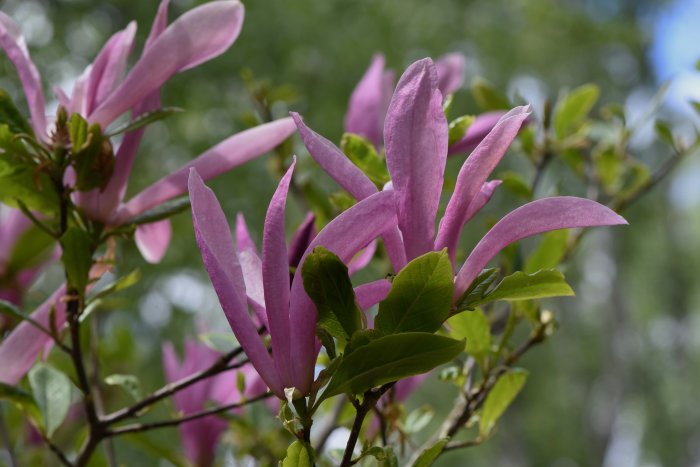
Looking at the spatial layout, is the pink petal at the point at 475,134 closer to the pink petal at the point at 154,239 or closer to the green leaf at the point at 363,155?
the green leaf at the point at 363,155

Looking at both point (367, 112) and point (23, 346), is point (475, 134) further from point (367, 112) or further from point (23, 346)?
point (23, 346)

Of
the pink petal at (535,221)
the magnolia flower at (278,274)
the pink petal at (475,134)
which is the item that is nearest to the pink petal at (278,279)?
the magnolia flower at (278,274)

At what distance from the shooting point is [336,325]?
432mm

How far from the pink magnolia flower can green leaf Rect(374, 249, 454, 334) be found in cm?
3

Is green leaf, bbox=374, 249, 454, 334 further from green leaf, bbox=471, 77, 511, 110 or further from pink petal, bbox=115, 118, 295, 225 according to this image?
green leaf, bbox=471, 77, 511, 110

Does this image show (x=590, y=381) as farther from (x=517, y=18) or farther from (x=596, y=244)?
(x=517, y=18)

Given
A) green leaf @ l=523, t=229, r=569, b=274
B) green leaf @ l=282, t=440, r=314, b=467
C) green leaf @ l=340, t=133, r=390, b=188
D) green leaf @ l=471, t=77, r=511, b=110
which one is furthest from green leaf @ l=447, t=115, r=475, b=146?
green leaf @ l=471, t=77, r=511, b=110

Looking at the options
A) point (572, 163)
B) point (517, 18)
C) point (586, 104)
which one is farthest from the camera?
point (517, 18)

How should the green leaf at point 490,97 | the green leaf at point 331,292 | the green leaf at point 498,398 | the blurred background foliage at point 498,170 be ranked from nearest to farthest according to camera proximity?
the green leaf at point 331,292
the green leaf at point 498,398
the green leaf at point 490,97
the blurred background foliage at point 498,170

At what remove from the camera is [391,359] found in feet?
1.39

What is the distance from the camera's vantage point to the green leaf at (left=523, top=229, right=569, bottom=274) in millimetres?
776

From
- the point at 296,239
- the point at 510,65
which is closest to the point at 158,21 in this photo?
the point at 296,239

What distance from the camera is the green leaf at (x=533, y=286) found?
1.50 ft

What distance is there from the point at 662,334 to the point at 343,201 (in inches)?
461
